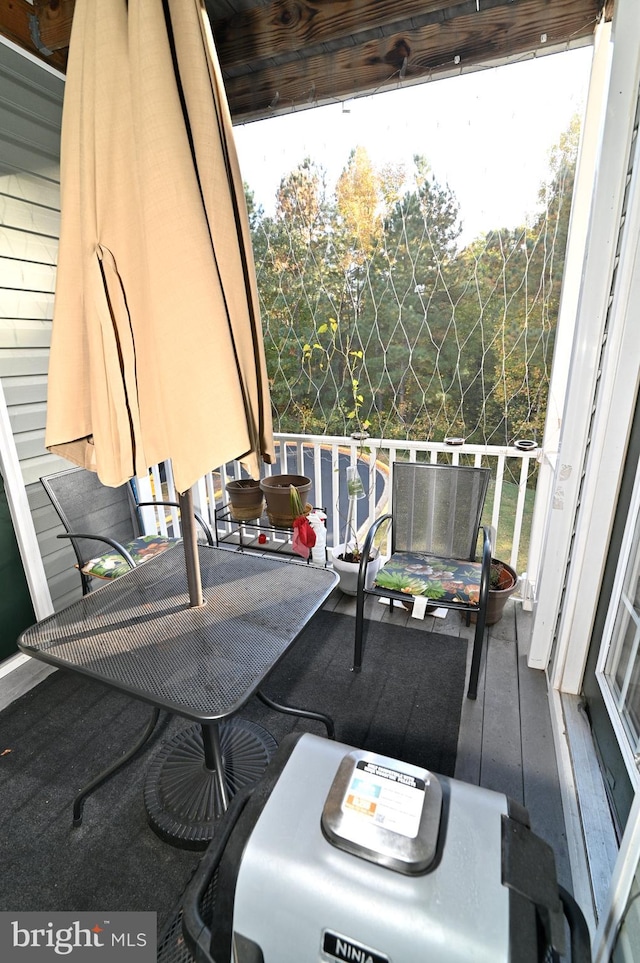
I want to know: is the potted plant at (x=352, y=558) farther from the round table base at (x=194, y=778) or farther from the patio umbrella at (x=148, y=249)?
the patio umbrella at (x=148, y=249)

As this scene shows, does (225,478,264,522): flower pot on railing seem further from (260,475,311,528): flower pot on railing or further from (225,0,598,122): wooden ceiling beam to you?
(225,0,598,122): wooden ceiling beam

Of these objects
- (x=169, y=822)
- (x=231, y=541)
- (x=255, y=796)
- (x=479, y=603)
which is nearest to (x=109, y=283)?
(x=255, y=796)

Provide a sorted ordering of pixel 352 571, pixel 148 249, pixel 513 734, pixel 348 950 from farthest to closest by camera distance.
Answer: pixel 352 571
pixel 513 734
pixel 148 249
pixel 348 950

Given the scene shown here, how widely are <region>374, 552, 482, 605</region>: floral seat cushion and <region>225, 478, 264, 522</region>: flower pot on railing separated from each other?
1015 millimetres

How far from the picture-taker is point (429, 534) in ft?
7.86

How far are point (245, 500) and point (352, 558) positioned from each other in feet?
2.58

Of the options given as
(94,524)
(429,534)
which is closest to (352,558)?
(429,534)

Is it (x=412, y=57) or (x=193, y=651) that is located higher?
(x=412, y=57)

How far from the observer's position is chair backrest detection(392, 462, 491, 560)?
7.52 ft

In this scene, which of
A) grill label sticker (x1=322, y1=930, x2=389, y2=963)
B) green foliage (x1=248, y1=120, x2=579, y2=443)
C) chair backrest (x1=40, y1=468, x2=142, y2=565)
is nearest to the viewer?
grill label sticker (x1=322, y1=930, x2=389, y2=963)

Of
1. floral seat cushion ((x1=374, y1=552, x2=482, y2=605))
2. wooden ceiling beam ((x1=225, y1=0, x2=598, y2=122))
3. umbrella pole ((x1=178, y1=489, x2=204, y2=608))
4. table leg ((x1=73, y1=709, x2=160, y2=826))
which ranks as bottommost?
table leg ((x1=73, y1=709, x2=160, y2=826))

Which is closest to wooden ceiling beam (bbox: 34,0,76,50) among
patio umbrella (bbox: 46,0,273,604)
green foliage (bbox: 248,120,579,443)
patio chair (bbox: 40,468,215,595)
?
green foliage (bbox: 248,120,579,443)

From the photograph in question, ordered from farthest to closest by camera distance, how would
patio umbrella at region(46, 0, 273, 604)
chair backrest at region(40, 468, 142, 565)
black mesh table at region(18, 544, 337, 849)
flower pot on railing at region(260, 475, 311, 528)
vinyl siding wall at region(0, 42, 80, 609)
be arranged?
flower pot on railing at region(260, 475, 311, 528) < chair backrest at region(40, 468, 142, 565) < vinyl siding wall at region(0, 42, 80, 609) < black mesh table at region(18, 544, 337, 849) < patio umbrella at region(46, 0, 273, 604)

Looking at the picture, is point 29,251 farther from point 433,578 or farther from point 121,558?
point 433,578
